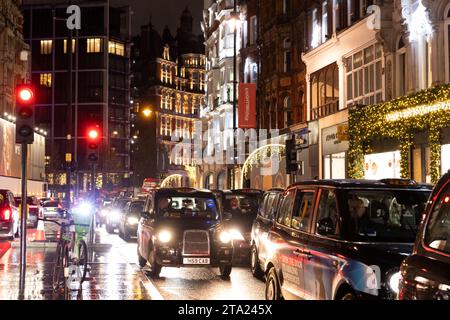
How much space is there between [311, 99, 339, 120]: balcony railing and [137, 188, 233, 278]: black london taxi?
19.8 metres

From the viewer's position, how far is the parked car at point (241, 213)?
21391mm

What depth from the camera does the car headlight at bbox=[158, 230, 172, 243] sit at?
1684 cm

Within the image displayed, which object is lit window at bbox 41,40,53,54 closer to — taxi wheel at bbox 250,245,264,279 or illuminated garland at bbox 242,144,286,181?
illuminated garland at bbox 242,144,286,181

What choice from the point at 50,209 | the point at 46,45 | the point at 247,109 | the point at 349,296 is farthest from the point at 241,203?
the point at 46,45

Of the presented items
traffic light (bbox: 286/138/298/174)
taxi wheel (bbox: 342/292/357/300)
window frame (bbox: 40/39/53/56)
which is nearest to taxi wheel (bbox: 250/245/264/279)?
taxi wheel (bbox: 342/292/357/300)

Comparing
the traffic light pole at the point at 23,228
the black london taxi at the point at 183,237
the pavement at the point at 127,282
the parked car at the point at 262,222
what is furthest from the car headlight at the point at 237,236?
the traffic light pole at the point at 23,228

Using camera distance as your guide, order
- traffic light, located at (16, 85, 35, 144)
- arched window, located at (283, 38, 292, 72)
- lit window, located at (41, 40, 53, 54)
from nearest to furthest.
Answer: traffic light, located at (16, 85, 35, 144), arched window, located at (283, 38, 292, 72), lit window, located at (41, 40, 53, 54)

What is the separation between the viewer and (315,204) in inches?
384

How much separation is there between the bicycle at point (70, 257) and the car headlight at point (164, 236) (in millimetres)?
2361

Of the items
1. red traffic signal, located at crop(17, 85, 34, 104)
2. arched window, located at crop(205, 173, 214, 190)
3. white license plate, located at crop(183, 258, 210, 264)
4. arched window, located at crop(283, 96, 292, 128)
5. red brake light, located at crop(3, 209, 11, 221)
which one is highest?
arched window, located at crop(283, 96, 292, 128)

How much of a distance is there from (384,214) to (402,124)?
19.7 m

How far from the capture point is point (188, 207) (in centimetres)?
1825

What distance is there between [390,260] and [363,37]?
25.8 meters

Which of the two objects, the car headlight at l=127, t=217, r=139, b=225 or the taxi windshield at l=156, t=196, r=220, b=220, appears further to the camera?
the car headlight at l=127, t=217, r=139, b=225
